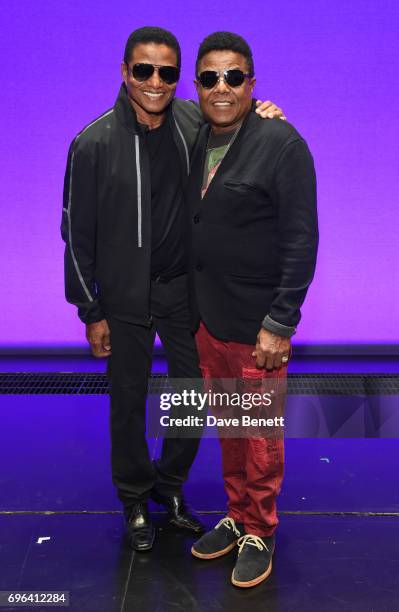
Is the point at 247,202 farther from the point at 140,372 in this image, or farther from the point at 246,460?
the point at 246,460

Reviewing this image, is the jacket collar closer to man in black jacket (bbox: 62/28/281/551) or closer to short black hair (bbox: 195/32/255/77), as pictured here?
man in black jacket (bbox: 62/28/281/551)

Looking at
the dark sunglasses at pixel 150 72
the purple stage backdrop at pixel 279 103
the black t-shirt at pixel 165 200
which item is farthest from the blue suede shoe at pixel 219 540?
the purple stage backdrop at pixel 279 103

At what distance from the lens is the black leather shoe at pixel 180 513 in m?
2.83

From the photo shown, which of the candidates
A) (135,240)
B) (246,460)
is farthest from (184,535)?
(135,240)

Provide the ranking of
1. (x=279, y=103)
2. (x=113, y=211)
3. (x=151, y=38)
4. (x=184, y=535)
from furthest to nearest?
(x=279, y=103) → (x=184, y=535) → (x=113, y=211) → (x=151, y=38)

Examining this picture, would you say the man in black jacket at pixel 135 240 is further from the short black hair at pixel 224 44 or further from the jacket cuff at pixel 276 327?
the jacket cuff at pixel 276 327

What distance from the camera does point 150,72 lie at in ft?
7.99

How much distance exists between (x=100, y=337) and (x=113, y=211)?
449mm

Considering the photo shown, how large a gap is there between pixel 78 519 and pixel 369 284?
248cm

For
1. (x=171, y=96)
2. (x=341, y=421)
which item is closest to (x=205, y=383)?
(x=171, y=96)

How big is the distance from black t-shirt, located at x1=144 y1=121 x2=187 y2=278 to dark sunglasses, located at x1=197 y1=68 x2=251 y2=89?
293 mm

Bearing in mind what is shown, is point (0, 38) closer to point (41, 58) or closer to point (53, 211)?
point (41, 58)

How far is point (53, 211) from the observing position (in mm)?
4598

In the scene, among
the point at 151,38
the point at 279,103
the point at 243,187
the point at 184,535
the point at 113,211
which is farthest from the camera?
the point at 279,103
